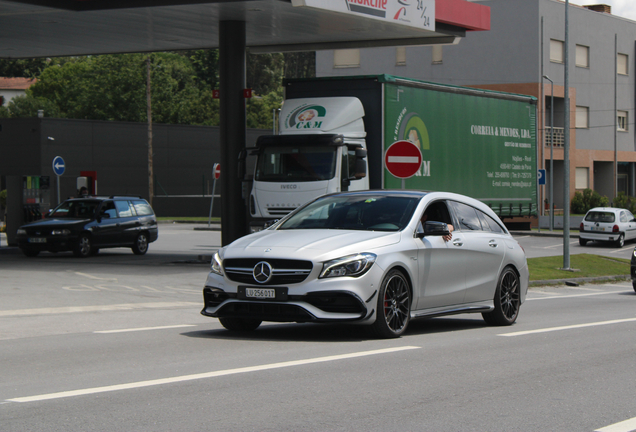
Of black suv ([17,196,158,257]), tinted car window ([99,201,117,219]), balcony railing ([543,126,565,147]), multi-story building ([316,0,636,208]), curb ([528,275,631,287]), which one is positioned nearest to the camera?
curb ([528,275,631,287])

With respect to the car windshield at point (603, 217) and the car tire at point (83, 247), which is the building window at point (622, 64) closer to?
the car windshield at point (603, 217)

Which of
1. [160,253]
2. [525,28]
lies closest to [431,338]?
[160,253]

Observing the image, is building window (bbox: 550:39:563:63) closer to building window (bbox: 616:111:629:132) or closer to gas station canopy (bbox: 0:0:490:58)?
building window (bbox: 616:111:629:132)

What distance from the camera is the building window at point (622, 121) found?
5878 centimetres

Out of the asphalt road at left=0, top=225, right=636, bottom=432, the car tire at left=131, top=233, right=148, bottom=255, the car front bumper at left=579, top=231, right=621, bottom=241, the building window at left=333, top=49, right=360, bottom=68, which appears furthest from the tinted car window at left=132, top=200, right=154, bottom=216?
the building window at left=333, top=49, right=360, bottom=68

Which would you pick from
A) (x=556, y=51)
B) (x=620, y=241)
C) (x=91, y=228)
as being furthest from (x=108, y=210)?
(x=556, y=51)

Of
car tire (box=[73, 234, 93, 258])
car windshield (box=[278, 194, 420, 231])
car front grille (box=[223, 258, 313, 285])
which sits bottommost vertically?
car tire (box=[73, 234, 93, 258])

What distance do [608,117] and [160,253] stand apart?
130 ft

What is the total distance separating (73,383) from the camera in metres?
6.81

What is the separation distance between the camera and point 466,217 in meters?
10.9

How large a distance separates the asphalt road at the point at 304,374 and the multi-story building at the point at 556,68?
4012 cm

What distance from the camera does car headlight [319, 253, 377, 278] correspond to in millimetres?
8656

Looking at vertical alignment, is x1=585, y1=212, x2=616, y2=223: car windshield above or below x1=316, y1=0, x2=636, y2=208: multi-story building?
below

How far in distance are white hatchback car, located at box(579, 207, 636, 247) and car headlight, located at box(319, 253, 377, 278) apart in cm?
2930
